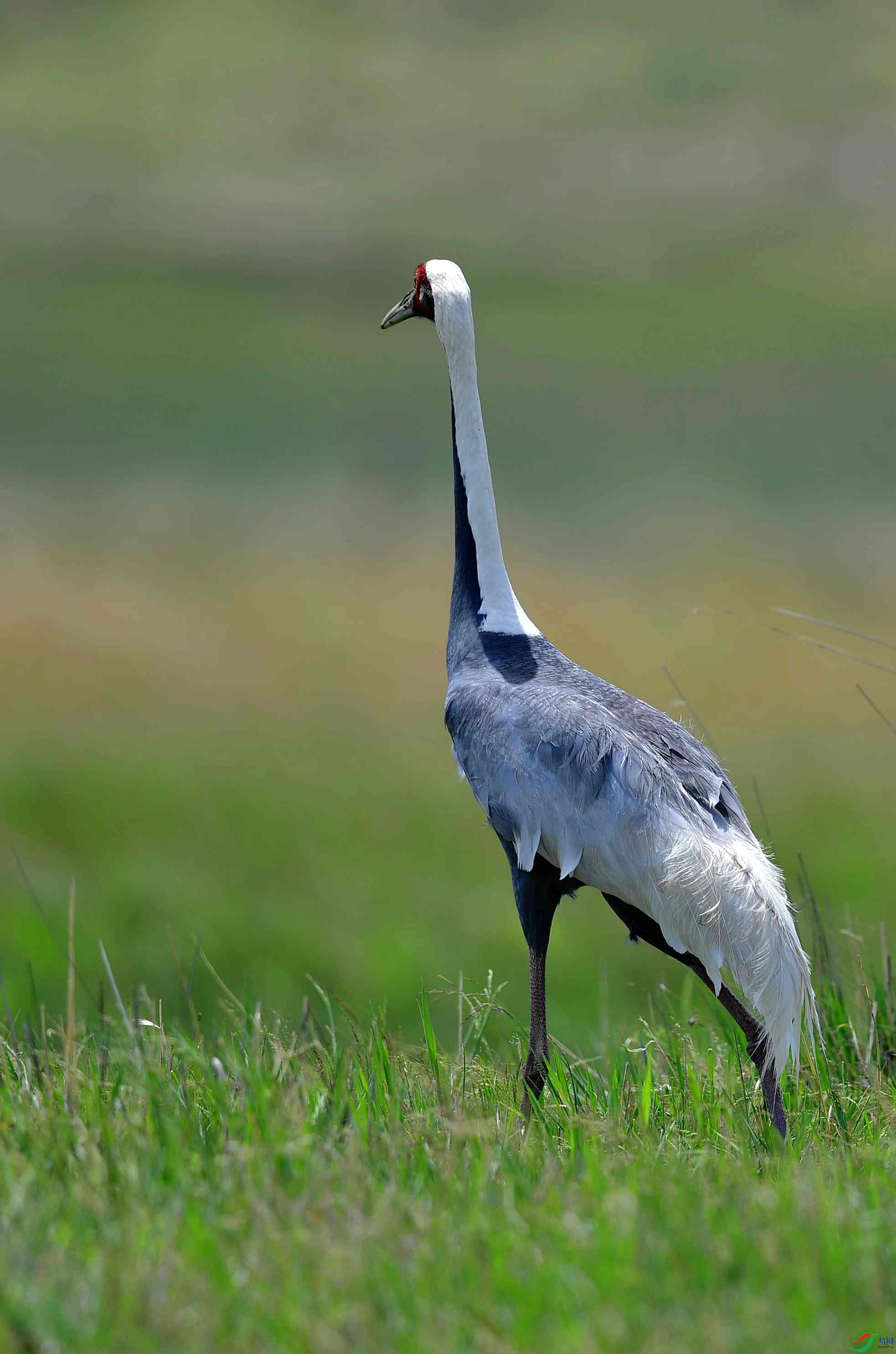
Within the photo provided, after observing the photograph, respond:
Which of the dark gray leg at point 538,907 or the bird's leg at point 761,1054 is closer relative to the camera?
the bird's leg at point 761,1054

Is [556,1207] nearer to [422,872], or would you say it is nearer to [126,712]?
[422,872]

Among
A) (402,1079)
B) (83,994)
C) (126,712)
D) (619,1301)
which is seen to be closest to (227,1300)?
(619,1301)

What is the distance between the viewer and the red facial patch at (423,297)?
5156mm

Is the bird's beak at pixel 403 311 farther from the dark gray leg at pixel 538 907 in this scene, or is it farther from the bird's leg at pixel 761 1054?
the bird's leg at pixel 761 1054

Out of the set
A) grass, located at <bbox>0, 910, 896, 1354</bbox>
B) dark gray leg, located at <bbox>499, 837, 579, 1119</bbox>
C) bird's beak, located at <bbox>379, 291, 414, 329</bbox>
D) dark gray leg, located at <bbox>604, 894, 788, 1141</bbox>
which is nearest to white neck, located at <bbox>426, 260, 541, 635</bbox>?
bird's beak, located at <bbox>379, 291, 414, 329</bbox>

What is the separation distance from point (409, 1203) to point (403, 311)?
3.34 meters

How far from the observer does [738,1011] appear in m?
Result: 4.30

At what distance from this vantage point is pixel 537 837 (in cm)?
445

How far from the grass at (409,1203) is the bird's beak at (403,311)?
8.00 ft

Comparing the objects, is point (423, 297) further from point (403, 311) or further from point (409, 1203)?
point (409, 1203)

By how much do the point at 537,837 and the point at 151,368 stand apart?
28.8 m

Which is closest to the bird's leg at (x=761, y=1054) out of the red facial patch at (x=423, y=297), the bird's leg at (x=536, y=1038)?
the bird's leg at (x=536, y=1038)

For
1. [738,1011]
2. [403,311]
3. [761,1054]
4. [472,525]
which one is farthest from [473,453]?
[761,1054]

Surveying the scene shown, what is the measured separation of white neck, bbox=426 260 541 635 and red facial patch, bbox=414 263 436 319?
2.6 inches
